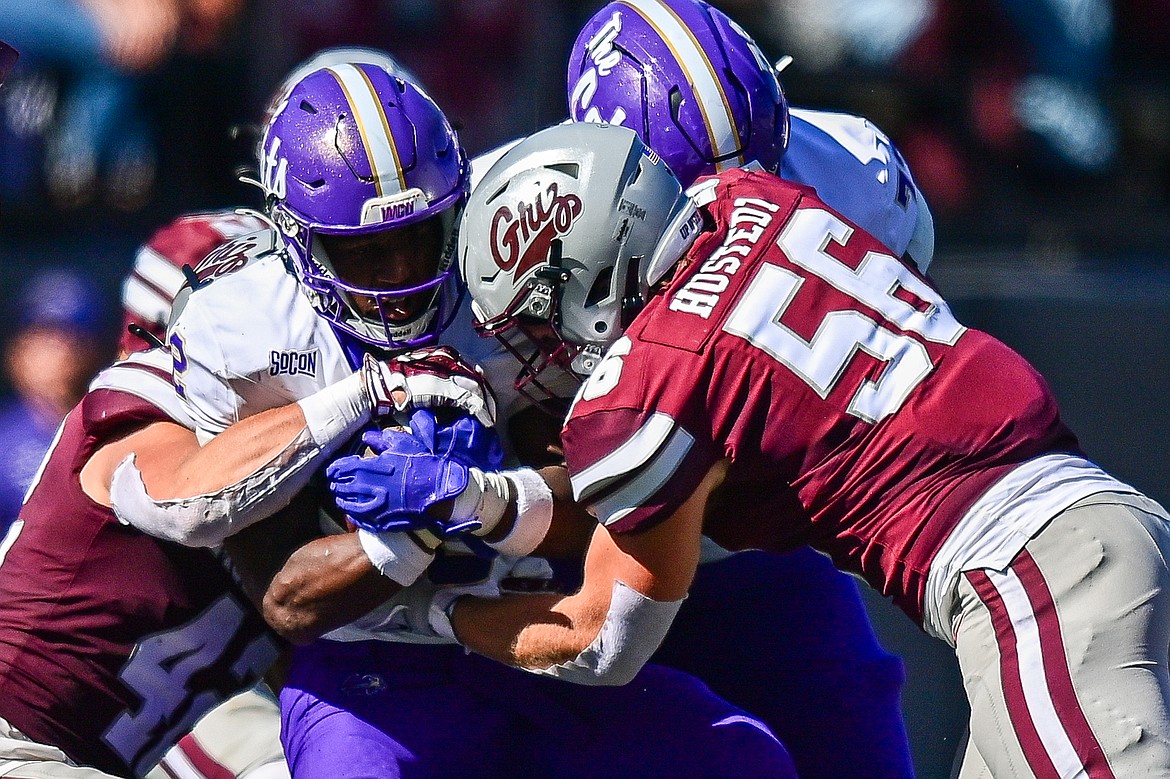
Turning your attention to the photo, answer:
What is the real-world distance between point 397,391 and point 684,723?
88 centimetres

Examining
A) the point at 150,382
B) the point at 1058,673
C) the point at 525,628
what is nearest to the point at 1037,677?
the point at 1058,673

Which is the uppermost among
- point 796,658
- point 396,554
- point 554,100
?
point 396,554

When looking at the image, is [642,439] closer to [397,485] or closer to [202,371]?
[397,485]

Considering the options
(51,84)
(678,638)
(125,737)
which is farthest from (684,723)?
(51,84)

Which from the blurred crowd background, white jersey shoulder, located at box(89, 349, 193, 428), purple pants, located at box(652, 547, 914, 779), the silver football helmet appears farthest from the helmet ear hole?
the blurred crowd background

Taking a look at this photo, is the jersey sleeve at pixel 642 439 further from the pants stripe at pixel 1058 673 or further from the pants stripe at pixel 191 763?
the pants stripe at pixel 191 763

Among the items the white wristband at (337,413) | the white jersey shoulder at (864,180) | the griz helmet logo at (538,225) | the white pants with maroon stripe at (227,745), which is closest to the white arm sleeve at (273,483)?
the white wristband at (337,413)

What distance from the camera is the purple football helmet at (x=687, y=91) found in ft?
11.8

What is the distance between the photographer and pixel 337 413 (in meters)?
3.10

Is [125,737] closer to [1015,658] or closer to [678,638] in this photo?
[678,638]

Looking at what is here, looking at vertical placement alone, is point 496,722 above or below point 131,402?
below

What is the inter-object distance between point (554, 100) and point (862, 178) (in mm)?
4096

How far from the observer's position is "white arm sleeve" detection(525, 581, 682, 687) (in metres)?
2.90

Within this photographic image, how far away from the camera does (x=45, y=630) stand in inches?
136
